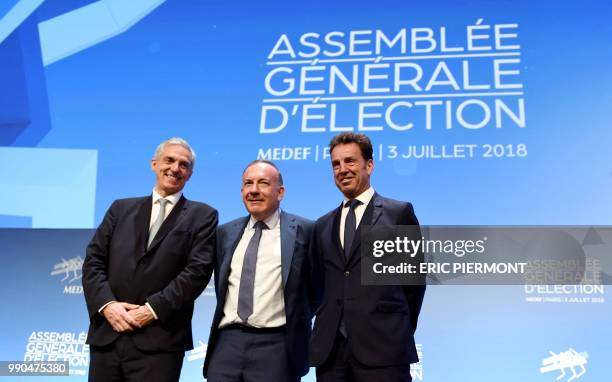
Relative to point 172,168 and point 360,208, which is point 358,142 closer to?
point 360,208

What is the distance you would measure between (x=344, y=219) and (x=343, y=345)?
0.48 m

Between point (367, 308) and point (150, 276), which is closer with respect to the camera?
point (367, 308)

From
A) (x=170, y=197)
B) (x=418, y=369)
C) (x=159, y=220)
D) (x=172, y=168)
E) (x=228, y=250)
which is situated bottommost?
(x=418, y=369)

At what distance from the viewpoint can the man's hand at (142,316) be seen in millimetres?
2121

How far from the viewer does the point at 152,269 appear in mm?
2221

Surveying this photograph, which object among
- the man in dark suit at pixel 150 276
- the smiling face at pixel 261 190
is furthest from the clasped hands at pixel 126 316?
the smiling face at pixel 261 190

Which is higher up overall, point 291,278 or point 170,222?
point 170,222

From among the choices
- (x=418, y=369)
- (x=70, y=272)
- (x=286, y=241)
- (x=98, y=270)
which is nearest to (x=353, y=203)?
(x=286, y=241)

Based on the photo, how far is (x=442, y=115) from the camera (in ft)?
11.6

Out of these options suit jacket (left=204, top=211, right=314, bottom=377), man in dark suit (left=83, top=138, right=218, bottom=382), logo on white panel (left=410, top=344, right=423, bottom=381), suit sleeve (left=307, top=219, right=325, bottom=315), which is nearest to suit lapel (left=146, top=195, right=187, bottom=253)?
man in dark suit (left=83, top=138, right=218, bottom=382)

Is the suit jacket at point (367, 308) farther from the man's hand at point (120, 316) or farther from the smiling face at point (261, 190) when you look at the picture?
the man's hand at point (120, 316)

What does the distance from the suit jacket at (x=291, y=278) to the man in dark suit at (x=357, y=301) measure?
0.10 m

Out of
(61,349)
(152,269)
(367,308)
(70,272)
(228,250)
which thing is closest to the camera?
(367,308)

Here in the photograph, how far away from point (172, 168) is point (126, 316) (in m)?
0.60
